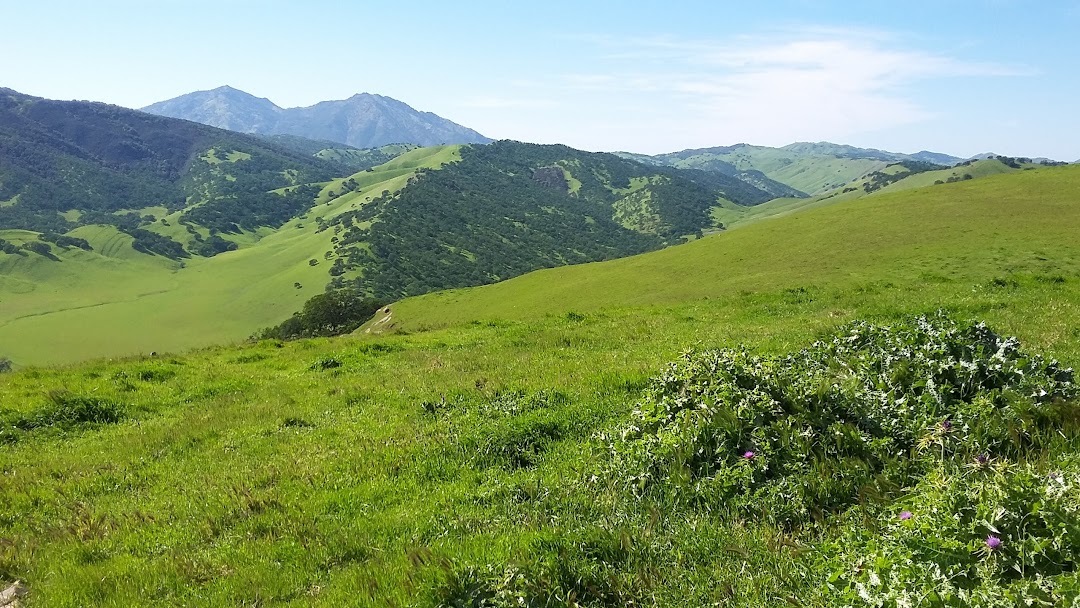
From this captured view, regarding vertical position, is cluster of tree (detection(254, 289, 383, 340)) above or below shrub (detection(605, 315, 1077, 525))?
below

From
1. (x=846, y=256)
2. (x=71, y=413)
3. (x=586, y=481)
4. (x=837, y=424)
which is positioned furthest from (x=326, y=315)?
(x=837, y=424)

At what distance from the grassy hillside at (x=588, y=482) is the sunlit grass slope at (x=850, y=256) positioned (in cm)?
2464

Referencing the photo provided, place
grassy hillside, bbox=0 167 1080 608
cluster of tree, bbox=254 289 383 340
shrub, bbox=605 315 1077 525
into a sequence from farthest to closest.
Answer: cluster of tree, bbox=254 289 383 340
shrub, bbox=605 315 1077 525
grassy hillside, bbox=0 167 1080 608

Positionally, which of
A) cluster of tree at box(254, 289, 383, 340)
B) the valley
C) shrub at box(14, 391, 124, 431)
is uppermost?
the valley

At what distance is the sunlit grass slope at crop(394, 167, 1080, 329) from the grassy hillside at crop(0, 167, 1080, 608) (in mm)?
24638

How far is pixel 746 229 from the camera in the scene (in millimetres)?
69625

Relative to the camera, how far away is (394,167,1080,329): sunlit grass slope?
38.9m

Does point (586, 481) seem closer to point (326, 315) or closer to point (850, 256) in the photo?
point (850, 256)

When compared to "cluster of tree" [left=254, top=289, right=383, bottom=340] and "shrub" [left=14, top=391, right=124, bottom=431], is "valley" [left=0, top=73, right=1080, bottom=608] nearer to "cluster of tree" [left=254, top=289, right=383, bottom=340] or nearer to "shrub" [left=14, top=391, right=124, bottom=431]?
"shrub" [left=14, top=391, right=124, bottom=431]

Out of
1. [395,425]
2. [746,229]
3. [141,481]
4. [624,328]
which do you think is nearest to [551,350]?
[624,328]

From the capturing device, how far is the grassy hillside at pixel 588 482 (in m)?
4.93

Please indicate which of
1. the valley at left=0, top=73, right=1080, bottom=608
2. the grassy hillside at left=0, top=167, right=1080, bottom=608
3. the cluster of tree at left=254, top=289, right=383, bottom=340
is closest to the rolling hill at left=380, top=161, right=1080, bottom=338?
the valley at left=0, top=73, right=1080, bottom=608

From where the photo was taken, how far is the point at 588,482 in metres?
8.09

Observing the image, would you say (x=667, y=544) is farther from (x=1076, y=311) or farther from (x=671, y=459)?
(x=1076, y=311)
